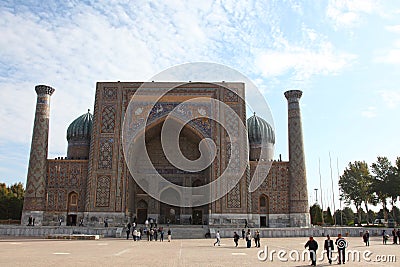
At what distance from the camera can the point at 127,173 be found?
18969mm

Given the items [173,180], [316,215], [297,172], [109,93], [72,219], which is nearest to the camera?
[72,219]

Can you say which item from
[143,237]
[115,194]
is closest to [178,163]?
[115,194]

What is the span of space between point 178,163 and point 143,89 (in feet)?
14.6

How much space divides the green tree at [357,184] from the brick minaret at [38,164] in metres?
18.4

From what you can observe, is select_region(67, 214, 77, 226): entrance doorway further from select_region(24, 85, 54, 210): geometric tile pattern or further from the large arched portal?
the large arched portal

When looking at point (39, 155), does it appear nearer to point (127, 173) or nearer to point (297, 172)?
point (127, 173)

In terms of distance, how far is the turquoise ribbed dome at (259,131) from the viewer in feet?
76.3

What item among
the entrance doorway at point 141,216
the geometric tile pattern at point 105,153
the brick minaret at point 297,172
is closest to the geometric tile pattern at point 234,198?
the brick minaret at point 297,172

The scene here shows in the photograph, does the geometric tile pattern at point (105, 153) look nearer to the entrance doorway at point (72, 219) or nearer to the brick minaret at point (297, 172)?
the entrance doorway at point (72, 219)

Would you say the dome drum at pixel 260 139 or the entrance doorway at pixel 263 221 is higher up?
the dome drum at pixel 260 139

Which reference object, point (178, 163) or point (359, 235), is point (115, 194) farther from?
point (359, 235)

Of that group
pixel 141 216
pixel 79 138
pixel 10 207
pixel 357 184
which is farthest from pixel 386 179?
pixel 10 207

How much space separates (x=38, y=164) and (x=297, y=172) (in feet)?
38.8

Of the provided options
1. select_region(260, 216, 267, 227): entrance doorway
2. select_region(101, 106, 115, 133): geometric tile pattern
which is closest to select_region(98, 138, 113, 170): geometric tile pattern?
select_region(101, 106, 115, 133): geometric tile pattern
